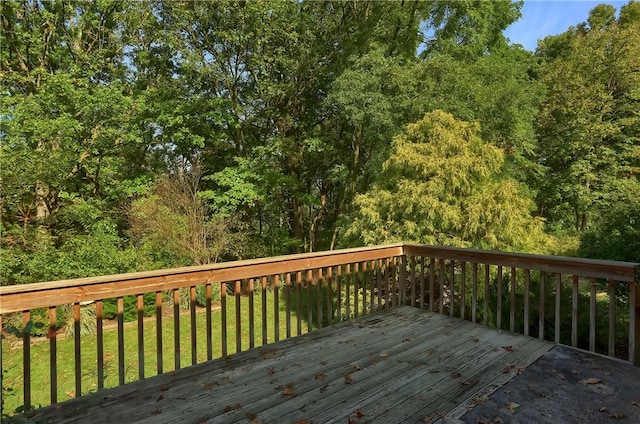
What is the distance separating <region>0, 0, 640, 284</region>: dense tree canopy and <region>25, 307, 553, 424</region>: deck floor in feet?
11.0

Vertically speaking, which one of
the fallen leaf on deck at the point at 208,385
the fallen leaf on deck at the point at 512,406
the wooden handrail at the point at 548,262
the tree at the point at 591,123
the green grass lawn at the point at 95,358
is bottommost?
the green grass lawn at the point at 95,358

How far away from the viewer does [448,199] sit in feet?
20.9

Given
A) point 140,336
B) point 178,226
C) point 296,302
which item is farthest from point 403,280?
point 178,226

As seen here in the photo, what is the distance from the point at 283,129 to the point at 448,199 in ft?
21.1

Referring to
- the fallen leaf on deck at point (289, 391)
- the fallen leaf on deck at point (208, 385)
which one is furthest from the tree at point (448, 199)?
the fallen leaf on deck at point (208, 385)

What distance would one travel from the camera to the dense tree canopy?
6855 millimetres

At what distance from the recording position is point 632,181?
1122 centimetres

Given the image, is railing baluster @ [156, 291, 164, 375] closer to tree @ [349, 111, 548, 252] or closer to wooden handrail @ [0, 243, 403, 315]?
wooden handrail @ [0, 243, 403, 315]

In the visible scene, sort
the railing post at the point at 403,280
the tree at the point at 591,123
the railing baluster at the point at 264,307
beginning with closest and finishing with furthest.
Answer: the railing baluster at the point at 264,307
the railing post at the point at 403,280
the tree at the point at 591,123

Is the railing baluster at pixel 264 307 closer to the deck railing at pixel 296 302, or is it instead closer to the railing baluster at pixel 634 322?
the deck railing at pixel 296 302

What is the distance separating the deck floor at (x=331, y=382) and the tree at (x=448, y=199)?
10.2 ft

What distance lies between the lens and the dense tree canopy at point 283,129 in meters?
6.86

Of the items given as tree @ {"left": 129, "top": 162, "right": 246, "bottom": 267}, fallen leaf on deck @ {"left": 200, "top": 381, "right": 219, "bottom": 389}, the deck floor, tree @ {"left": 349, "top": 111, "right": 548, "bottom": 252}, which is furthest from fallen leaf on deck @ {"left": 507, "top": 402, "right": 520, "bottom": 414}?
tree @ {"left": 129, "top": 162, "right": 246, "bottom": 267}

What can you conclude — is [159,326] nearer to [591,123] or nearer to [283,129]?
[283,129]
